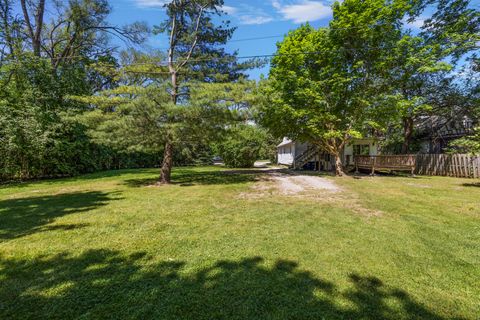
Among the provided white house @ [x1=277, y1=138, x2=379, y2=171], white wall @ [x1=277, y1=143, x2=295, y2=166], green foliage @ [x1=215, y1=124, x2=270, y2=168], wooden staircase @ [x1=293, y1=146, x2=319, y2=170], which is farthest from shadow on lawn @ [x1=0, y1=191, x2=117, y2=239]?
white wall @ [x1=277, y1=143, x2=295, y2=166]

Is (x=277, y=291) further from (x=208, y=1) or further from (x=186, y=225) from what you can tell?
(x=208, y=1)

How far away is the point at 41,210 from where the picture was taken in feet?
18.9

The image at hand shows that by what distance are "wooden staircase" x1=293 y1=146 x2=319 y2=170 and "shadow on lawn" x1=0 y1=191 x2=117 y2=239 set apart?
48.7 ft

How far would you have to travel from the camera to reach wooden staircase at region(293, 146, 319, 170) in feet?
61.3

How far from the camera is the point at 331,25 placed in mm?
12141

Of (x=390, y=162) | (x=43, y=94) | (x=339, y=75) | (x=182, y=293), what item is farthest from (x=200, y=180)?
(x=390, y=162)

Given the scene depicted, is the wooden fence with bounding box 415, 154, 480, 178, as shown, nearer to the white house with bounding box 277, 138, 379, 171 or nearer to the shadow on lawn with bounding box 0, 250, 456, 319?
the white house with bounding box 277, 138, 379, 171

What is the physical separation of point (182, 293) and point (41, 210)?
5.45 m

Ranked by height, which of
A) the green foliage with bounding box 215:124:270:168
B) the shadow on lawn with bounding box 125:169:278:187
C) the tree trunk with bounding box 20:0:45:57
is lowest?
the shadow on lawn with bounding box 125:169:278:187

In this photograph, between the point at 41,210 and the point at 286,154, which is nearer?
the point at 41,210

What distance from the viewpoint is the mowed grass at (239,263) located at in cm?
228

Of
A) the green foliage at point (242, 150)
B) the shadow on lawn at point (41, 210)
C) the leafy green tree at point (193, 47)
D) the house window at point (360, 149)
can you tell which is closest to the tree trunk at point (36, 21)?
the leafy green tree at point (193, 47)

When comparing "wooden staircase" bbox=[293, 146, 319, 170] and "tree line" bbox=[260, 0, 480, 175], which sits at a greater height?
"tree line" bbox=[260, 0, 480, 175]

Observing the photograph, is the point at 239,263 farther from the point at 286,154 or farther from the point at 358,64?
the point at 286,154
